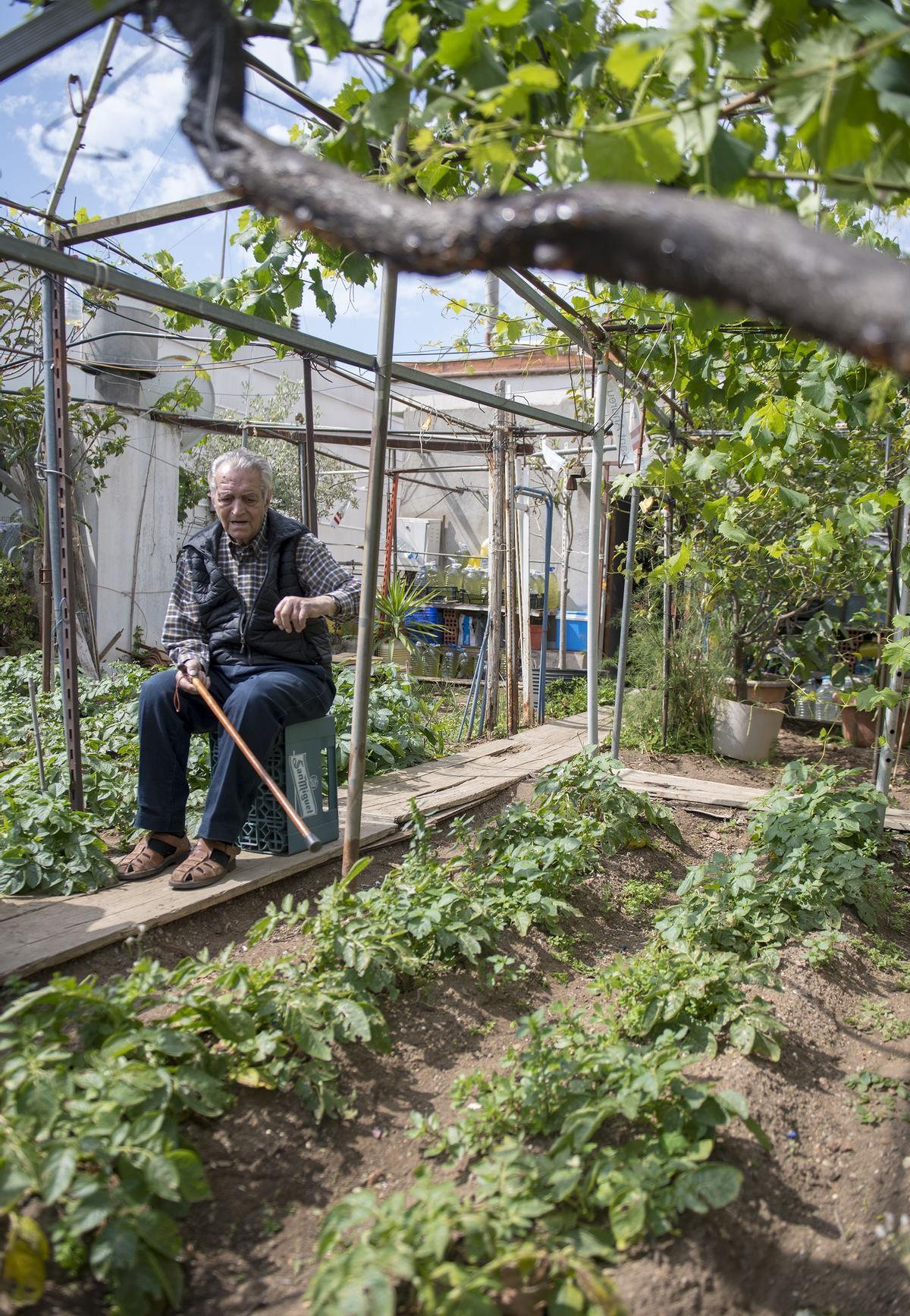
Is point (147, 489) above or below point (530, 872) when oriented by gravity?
above

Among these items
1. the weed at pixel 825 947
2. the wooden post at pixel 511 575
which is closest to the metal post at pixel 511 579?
the wooden post at pixel 511 575

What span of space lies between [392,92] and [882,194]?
37.8 inches

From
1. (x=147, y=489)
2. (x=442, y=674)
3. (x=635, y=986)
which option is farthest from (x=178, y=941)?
(x=147, y=489)

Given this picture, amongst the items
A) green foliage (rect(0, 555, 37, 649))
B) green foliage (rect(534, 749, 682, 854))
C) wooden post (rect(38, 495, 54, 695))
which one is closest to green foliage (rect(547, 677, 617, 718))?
green foliage (rect(534, 749, 682, 854))

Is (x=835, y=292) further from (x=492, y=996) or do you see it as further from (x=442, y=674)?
(x=442, y=674)

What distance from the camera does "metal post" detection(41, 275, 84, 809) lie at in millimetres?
3578

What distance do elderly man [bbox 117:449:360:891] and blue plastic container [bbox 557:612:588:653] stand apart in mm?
7735

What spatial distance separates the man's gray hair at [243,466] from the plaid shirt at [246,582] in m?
0.17

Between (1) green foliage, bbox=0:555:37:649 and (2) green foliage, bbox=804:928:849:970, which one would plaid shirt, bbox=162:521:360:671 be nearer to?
(2) green foliage, bbox=804:928:849:970

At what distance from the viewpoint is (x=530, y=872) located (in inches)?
134

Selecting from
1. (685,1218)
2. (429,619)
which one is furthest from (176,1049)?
(429,619)

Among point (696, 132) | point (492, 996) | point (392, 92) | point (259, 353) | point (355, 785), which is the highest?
point (259, 353)

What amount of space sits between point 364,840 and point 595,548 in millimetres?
2169

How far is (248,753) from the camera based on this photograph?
130 inches
